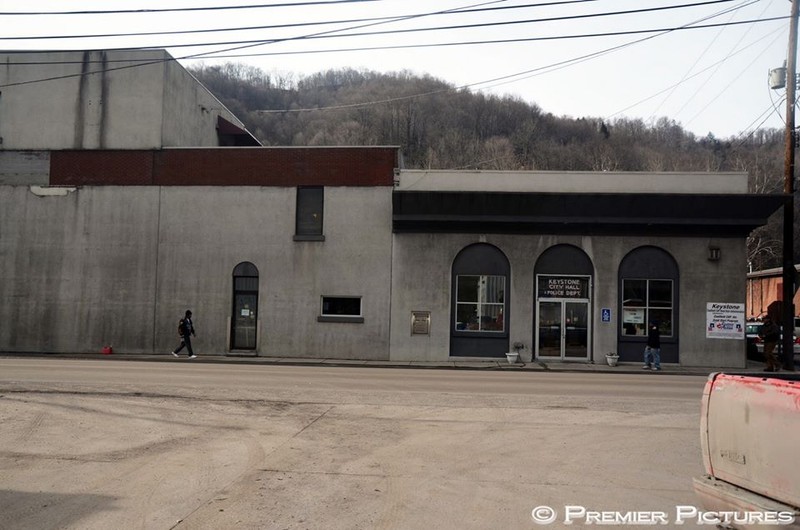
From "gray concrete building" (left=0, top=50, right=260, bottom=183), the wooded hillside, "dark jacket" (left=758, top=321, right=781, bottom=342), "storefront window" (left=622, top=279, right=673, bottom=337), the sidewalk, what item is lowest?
the sidewalk

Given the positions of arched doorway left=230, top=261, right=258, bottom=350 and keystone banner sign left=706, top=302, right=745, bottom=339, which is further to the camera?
arched doorway left=230, top=261, right=258, bottom=350

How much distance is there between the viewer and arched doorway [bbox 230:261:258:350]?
26.7 m

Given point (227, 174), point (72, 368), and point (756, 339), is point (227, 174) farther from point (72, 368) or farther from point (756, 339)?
point (756, 339)

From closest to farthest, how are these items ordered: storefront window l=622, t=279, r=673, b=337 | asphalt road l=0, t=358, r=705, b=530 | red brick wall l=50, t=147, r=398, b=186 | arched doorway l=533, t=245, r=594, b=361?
asphalt road l=0, t=358, r=705, b=530 → storefront window l=622, t=279, r=673, b=337 → arched doorway l=533, t=245, r=594, b=361 → red brick wall l=50, t=147, r=398, b=186

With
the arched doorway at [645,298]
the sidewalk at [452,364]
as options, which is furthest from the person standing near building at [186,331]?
the arched doorway at [645,298]

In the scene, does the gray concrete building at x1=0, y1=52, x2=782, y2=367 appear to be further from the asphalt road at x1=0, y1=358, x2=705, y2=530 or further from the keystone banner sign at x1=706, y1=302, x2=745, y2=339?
the asphalt road at x1=0, y1=358, x2=705, y2=530

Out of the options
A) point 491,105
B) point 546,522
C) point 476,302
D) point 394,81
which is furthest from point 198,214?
point 394,81

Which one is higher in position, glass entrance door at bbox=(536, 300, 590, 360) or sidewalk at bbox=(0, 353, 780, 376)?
glass entrance door at bbox=(536, 300, 590, 360)

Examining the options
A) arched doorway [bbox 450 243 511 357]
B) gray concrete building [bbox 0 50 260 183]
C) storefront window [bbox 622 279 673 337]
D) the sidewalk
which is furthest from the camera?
gray concrete building [bbox 0 50 260 183]

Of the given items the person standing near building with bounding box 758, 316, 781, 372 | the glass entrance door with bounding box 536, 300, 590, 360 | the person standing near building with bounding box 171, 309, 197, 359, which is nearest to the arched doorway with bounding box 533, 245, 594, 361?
the glass entrance door with bounding box 536, 300, 590, 360

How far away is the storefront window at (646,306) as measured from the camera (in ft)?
82.3

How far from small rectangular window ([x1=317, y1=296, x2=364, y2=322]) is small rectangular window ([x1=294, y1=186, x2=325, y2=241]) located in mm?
2737

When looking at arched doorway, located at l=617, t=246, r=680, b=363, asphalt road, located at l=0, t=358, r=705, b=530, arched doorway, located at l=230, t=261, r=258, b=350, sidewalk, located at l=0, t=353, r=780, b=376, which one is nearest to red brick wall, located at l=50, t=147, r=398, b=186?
arched doorway, located at l=230, t=261, r=258, b=350

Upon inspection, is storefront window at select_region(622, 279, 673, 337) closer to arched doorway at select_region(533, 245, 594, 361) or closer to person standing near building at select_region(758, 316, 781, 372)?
arched doorway at select_region(533, 245, 594, 361)
